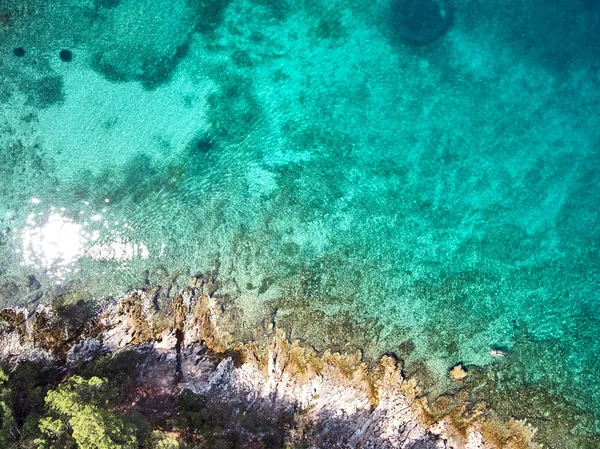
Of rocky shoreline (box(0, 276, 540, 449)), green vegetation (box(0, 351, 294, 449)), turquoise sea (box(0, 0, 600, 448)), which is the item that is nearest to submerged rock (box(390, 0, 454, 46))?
turquoise sea (box(0, 0, 600, 448))

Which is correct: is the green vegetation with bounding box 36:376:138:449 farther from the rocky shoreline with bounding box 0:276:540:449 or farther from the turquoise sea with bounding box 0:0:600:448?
the turquoise sea with bounding box 0:0:600:448

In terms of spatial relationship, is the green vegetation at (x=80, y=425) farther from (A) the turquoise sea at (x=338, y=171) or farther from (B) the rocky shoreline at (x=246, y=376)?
(A) the turquoise sea at (x=338, y=171)

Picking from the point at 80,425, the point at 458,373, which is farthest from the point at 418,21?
the point at 80,425

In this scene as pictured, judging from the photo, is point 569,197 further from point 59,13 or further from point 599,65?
point 59,13

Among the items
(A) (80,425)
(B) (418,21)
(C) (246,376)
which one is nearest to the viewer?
(A) (80,425)

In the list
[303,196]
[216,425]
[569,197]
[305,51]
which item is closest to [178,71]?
[305,51]

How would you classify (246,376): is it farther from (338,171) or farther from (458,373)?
(338,171)

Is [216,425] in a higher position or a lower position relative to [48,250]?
lower
